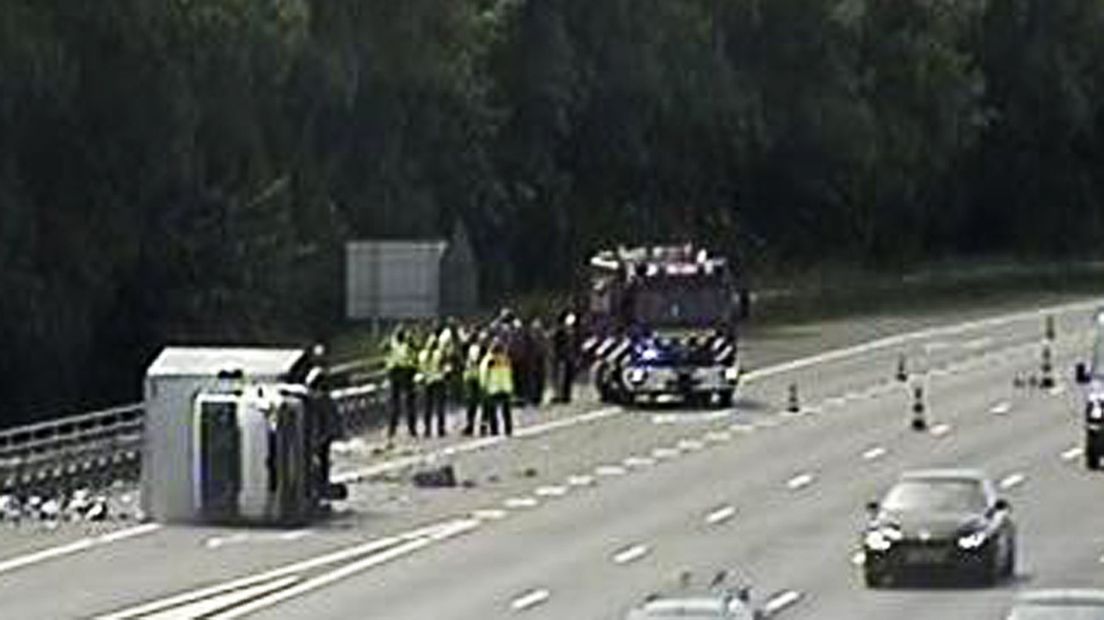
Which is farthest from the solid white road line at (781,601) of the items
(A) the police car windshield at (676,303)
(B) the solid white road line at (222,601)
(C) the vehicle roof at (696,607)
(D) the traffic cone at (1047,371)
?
(D) the traffic cone at (1047,371)

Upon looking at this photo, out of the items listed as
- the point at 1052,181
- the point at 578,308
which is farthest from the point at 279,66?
the point at 1052,181

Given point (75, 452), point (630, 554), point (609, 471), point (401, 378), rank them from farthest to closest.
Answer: point (401, 378) < point (609, 471) < point (75, 452) < point (630, 554)

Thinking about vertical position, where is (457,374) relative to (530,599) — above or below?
above

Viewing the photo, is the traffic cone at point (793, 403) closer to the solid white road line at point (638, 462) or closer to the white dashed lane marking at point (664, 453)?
the white dashed lane marking at point (664, 453)

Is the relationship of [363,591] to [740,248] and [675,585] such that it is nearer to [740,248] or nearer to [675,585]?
[675,585]

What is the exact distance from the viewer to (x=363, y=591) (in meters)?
42.4

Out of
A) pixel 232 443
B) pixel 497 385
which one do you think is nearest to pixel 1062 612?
pixel 232 443

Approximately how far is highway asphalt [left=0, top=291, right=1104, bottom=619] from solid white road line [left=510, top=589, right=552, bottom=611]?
0.27ft

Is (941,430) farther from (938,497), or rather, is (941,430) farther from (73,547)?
(938,497)

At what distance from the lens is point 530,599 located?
41.3 m

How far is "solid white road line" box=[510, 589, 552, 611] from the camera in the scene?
40.6m

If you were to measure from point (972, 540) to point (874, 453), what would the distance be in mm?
17882

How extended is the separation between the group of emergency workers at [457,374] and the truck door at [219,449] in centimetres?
1093

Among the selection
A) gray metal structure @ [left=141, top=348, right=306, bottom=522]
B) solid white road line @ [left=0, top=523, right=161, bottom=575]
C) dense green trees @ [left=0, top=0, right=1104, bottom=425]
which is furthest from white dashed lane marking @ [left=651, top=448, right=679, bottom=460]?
dense green trees @ [left=0, top=0, right=1104, bottom=425]
